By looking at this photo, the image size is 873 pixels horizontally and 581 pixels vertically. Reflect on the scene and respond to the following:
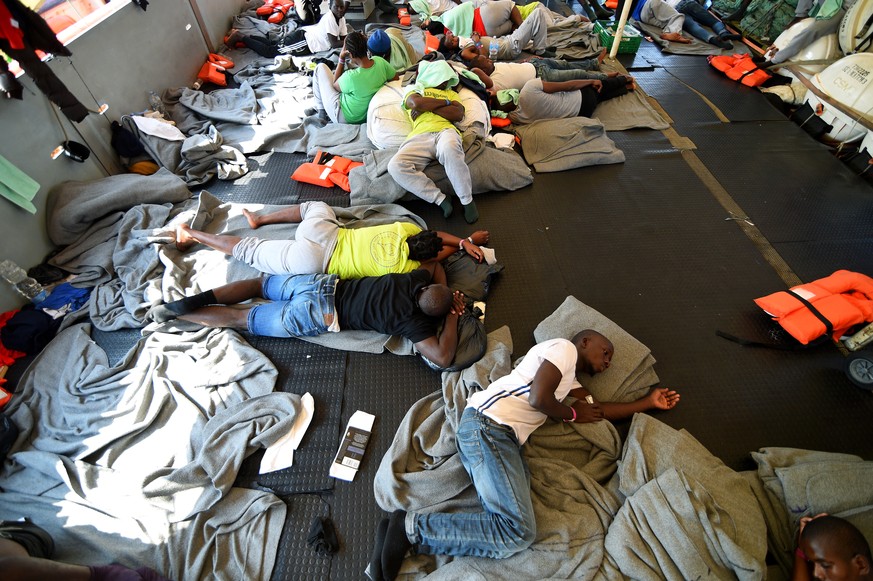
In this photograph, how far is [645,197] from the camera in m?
3.13

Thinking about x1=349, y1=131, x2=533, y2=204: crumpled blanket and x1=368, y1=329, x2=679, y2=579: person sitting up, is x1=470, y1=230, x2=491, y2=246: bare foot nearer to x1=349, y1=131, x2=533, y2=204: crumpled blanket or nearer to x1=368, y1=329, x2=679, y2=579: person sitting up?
x1=349, y1=131, x2=533, y2=204: crumpled blanket

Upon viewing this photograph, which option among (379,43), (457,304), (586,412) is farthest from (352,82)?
(586,412)

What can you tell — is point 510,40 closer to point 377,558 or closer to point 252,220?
point 252,220

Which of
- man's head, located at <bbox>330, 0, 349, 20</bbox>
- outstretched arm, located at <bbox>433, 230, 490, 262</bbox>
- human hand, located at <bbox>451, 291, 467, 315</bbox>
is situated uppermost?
man's head, located at <bbox>330, 0, 349, 20</bbox>

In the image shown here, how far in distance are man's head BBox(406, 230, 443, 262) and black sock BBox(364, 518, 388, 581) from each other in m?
1.34

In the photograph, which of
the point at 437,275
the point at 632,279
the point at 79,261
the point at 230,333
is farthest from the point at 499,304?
the point at 79,261

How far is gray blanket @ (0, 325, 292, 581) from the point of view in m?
1.62

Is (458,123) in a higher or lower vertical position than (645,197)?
higher

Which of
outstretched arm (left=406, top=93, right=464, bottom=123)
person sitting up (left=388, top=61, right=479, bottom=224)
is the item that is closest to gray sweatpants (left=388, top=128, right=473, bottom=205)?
person sitting up (left=388, top=61, right=479, bottom=224)

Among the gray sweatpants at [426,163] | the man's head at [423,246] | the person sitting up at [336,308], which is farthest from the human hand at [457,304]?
the gray sweatpants at [426,163]

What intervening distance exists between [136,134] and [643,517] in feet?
13.2

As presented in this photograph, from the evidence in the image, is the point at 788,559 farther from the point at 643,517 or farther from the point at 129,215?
the point at 129,215

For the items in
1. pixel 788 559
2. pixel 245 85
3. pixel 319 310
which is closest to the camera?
pixel 788 559

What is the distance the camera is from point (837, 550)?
1.34 metres
